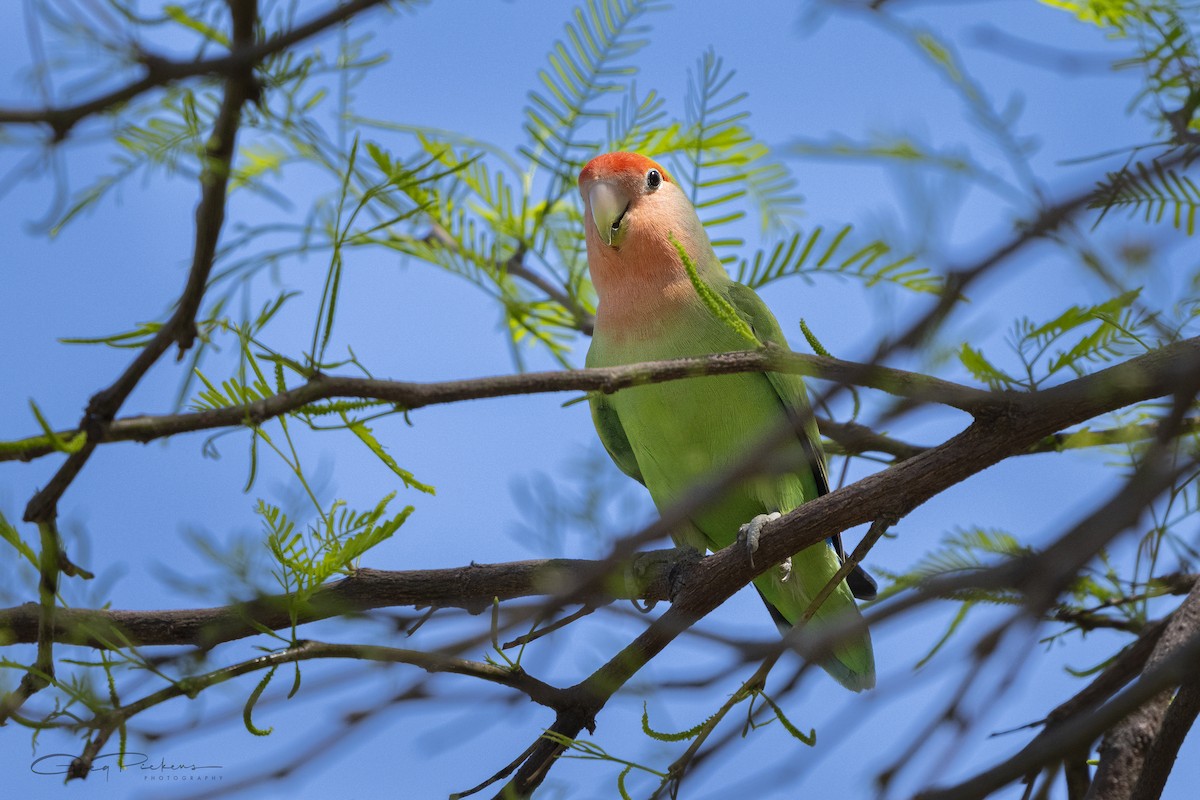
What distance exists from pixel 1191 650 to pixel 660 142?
7.71ft

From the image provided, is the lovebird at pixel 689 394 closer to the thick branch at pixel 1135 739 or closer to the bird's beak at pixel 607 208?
the bird's beak at pixel 607 208

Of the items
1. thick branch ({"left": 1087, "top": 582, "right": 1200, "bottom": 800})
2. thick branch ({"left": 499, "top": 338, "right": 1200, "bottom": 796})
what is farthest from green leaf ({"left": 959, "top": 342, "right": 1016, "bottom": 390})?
thick branch ({"left": 1087, "top": 582, "right": 1200, "bottom": 800})

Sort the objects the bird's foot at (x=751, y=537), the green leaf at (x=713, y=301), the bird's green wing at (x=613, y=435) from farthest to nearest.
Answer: the bird's green wing at (x=613, y=435) < the bird's foot at (x=751, y=537) < the green leaf at (x=713, y=301)

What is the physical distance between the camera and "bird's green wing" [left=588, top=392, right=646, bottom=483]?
3455mm

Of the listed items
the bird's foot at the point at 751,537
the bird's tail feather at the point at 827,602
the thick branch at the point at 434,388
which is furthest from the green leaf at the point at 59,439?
the bird's tail feather at the point at 827,602

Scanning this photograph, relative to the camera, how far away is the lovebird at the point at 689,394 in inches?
120

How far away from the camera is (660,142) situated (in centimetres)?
319

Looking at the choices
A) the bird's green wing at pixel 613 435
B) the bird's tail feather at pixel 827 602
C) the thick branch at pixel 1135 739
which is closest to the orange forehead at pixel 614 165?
the bird's green wing at pixel 613 435

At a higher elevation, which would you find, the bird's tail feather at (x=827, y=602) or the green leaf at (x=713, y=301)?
the bird's tail feather at (x=827, y=602)

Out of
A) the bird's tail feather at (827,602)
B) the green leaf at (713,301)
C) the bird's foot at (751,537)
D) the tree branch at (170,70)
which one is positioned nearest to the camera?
the tree branch at (170,70)

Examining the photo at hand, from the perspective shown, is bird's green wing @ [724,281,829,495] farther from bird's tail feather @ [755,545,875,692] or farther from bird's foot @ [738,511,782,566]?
bird's foot @ [738,511,782,566]

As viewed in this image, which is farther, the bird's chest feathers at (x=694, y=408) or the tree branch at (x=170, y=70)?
the bird's chest feathers at (x=694, y=408)

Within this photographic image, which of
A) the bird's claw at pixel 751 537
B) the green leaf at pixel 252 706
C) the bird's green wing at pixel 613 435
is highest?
the bird's green wing at pixel 613 435

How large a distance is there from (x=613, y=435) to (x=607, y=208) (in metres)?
0.76
